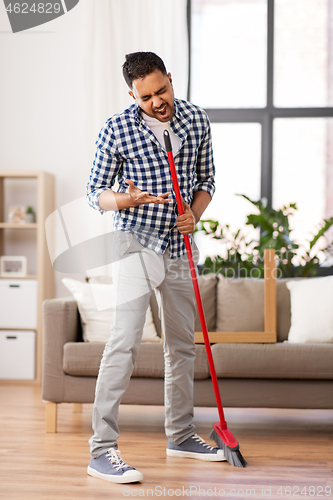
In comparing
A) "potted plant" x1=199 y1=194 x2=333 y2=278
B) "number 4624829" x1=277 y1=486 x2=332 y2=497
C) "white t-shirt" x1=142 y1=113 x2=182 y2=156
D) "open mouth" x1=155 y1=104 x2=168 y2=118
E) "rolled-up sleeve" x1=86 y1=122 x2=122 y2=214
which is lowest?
"number 4624829" x1=277 y1=486 x2=332 y2=497

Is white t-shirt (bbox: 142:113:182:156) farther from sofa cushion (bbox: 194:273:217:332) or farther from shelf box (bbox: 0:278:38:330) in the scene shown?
shelf box (bbox: 0:278:38:330)

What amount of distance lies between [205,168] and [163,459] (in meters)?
1.07

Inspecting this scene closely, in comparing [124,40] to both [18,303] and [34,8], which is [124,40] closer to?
[34,8]

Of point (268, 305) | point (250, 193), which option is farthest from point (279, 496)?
point (250, 193)

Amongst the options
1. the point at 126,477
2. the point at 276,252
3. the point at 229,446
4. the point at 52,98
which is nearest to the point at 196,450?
the point at 229,446

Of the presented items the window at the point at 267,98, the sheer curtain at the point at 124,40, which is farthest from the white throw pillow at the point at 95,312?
the sheer curtain at the point at 124,40

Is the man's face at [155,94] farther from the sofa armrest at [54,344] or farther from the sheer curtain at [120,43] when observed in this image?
the sheer curtain at [120,43]

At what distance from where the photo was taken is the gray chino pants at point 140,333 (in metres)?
1.73

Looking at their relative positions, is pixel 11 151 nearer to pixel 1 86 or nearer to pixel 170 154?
pixel 1 86

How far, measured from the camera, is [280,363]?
2277mm

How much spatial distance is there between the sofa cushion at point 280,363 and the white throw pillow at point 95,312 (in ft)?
1.67

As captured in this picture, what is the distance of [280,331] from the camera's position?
276 cm

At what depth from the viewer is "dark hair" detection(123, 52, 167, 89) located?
1.67m

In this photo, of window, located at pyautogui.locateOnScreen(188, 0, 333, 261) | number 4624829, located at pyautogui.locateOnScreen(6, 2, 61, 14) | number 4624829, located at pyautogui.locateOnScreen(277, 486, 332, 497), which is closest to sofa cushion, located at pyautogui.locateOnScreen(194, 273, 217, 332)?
window, located at pyautogui.locateOnScreen(188, 0, 333, 261)
